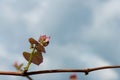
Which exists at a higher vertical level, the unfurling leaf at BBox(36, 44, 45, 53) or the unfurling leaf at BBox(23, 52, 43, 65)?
the unfurling leaf at BBox(36, 44, 45, 53)

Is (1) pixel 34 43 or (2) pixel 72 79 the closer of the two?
(2) pixel 72 79

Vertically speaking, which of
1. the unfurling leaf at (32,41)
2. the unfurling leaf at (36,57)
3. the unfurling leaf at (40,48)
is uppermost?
the unfurling leaf at (32,41)

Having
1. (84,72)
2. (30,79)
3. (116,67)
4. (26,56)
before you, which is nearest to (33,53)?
(26,56)

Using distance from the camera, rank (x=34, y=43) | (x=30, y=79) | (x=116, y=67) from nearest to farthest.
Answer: (x=116, y=67), (x=30, y=79), (x=34, y=43)

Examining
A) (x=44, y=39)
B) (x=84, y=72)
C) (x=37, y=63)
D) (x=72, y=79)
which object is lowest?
(x=72, y=79)

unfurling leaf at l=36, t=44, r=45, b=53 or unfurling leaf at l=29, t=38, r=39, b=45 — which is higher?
unfurling leaf at l=29, t=38, r=39, b=45

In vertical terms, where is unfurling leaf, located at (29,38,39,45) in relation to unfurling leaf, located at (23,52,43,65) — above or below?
above

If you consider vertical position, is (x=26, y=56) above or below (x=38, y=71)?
above

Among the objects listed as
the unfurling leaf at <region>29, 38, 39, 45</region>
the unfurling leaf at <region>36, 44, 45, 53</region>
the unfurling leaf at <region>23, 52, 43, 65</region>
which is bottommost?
the unfurling leaf at <region>23, 52, 43, 65</region>

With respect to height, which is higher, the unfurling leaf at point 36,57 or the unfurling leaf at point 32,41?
the unfurling leaf at point 32,41

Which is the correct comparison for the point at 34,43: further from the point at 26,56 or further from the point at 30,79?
the point at 30,79

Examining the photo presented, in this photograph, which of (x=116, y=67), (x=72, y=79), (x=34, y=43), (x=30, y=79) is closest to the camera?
(x=72, y=79)
